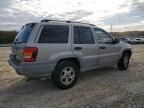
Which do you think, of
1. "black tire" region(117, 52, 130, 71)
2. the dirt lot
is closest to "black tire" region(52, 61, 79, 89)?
the dirt lot

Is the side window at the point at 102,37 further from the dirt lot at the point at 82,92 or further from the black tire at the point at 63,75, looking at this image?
the black tire at the point at 63,75

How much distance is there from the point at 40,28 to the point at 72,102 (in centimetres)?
211

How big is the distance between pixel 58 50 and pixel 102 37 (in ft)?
7.23

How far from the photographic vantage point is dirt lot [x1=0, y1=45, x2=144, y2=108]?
5.01m

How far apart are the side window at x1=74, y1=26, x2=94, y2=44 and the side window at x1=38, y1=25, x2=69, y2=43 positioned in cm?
36

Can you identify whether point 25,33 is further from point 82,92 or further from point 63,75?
point 82,92

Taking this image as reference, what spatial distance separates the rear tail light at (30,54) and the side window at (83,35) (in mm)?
1455

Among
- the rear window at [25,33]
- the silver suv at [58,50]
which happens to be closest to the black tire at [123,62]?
the silver suv at [58,50]

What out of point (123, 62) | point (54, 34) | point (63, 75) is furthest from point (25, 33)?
point (123, 62)

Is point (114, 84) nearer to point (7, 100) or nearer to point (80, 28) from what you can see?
point (80, 28)

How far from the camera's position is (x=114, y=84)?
6.54m

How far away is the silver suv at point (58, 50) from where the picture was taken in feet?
18.1

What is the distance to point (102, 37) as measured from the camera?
24.5 feet

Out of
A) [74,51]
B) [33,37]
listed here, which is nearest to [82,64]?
[74,51]
